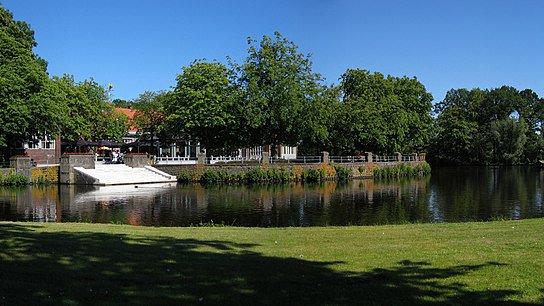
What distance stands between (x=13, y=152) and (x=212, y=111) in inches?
886

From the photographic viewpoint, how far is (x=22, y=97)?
154ft

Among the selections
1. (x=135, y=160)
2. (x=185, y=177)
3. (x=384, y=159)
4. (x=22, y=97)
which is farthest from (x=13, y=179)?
(x=384, y=159)

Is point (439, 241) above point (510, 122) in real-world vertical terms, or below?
below

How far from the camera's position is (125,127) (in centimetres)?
6906

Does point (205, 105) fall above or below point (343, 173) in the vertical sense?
above

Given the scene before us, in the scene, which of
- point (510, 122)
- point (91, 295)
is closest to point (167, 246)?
point (91, 295)

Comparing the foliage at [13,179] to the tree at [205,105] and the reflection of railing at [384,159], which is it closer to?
the tree at [205,105]

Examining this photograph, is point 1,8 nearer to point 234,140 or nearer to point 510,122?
point 234,140

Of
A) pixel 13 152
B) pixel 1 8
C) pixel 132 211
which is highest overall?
pixel 1 8

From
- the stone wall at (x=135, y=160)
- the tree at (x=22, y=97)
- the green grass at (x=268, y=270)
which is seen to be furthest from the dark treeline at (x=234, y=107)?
the green grass at (x=268, y=270)

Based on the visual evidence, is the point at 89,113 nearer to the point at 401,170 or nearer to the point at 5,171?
the point at 5,171

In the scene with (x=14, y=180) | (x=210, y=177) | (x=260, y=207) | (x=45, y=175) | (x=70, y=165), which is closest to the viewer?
(x=260, y=207)

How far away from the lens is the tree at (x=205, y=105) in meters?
54.6

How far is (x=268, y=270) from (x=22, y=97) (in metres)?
45.1
